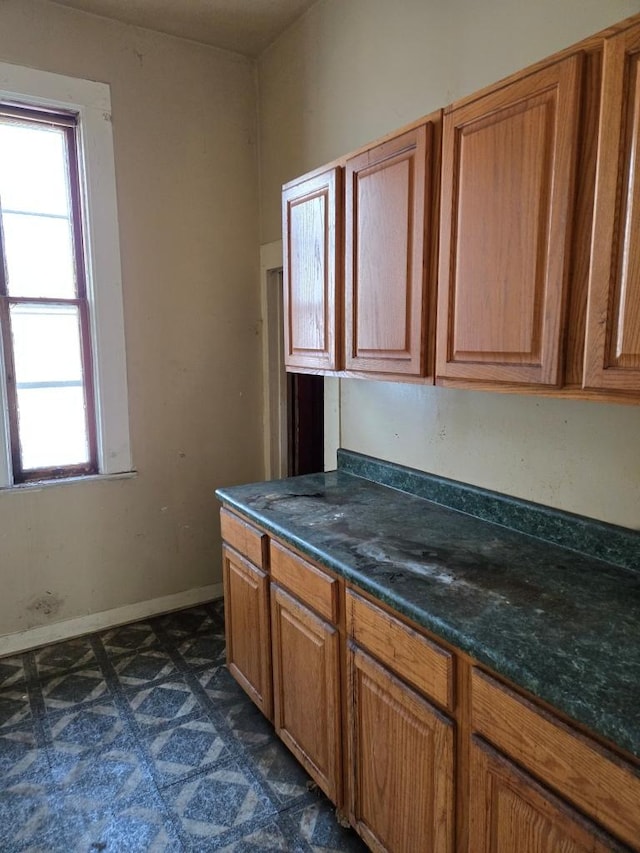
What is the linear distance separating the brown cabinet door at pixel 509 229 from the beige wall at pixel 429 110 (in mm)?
396

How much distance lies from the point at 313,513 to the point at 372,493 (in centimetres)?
34

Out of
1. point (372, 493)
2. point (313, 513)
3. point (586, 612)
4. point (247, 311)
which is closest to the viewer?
point (586, 612)

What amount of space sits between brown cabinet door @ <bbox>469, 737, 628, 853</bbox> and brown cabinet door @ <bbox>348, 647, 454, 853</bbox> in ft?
0.28

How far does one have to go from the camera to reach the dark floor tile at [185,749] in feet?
6.49

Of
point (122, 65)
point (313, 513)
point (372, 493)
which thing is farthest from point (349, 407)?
point (122, 65)

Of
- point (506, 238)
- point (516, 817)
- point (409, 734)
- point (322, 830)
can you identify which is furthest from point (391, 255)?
point (322, 830)

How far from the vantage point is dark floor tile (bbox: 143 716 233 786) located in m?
1.98

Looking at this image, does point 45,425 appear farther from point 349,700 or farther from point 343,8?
point 343,8

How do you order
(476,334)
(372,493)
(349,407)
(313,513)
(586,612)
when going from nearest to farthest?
1. (586,612)
2. (476,334)
3. (313,513)
4. (372,493)
5. (349,407)

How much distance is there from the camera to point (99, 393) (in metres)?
2.84

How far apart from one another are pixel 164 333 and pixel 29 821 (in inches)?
84.5

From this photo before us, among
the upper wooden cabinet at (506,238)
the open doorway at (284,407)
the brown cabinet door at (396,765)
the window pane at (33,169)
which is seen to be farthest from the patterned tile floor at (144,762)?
the window pane at (33,169)

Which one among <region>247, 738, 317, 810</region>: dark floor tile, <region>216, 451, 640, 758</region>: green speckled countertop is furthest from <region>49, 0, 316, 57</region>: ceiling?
<region>247, 738, 317, 810</region>: dark floor tile

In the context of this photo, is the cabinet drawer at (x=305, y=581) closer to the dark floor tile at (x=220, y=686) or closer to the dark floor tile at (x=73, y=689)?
the dark floor tile at (x=220, y=686)
